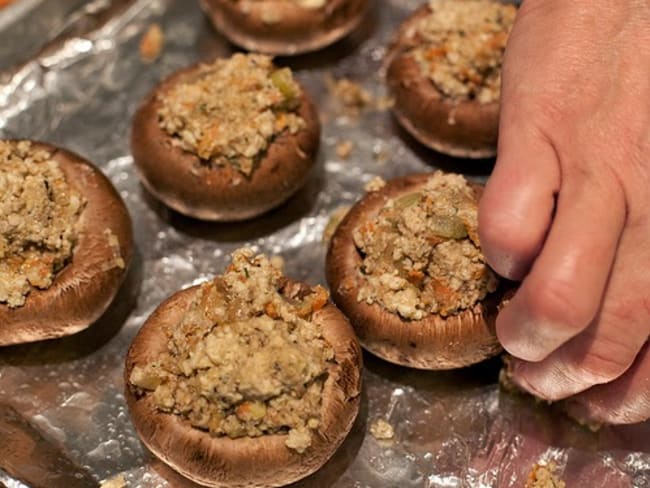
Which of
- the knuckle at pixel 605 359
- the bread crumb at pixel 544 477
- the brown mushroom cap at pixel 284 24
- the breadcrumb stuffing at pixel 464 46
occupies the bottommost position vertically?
the bread crumb at pixel 544 477

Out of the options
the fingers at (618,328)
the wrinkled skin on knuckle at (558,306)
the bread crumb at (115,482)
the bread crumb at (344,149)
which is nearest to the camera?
the wrinkled skin on knuckle at (558,306)

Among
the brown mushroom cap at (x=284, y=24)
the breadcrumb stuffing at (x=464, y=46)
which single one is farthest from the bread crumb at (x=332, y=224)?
the brown mushroom cap at (x=284, y=24)

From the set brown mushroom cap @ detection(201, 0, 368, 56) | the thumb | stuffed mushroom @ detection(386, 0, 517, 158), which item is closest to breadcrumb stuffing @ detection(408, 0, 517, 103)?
stuffed mushroom @ detection(386, 0, 517, 158)

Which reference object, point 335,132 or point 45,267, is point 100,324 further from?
point 335,132

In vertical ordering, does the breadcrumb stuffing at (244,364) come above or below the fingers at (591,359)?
above

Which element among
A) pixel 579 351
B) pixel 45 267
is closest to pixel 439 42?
pixel 579 351

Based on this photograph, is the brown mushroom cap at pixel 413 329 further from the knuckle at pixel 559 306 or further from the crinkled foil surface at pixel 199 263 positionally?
the knuckle at pixel 559 306

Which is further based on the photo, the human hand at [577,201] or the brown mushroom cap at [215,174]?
the brown mushroom cap at [215,174]
